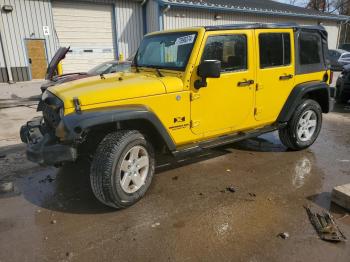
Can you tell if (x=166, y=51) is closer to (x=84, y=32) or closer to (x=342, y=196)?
(x=342, y=196)

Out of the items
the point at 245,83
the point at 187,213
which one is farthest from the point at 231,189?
the point at 245,83

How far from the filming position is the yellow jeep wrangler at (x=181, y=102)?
3.35m

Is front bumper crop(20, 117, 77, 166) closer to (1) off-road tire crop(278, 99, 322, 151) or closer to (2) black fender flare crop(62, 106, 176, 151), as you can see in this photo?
(2) black fender flare crop(62, 106, 176, 151)

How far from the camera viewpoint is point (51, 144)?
11.1 feet

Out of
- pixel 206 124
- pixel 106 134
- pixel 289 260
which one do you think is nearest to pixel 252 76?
pixel 206 124

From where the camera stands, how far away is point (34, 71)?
48.3 ft

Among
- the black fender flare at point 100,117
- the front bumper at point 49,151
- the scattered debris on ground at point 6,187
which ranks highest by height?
the black fender flare at point 100,117

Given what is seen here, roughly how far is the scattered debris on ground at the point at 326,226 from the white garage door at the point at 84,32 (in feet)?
47.1

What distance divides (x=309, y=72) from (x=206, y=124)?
2.26 meters

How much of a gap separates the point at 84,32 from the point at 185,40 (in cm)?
1285

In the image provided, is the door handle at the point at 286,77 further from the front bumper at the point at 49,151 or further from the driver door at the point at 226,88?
the front bumper at the point at 49,151

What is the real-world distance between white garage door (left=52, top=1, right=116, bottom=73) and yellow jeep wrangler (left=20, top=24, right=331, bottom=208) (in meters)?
11.6

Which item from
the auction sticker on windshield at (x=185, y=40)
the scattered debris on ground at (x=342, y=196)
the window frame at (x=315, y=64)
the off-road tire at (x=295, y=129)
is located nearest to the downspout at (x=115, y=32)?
the window frame at (x=315, y=64)

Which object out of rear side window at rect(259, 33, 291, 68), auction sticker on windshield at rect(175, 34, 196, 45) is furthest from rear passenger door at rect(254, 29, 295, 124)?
auction sticker on windshield at rect(175, 34, 196, 45)
